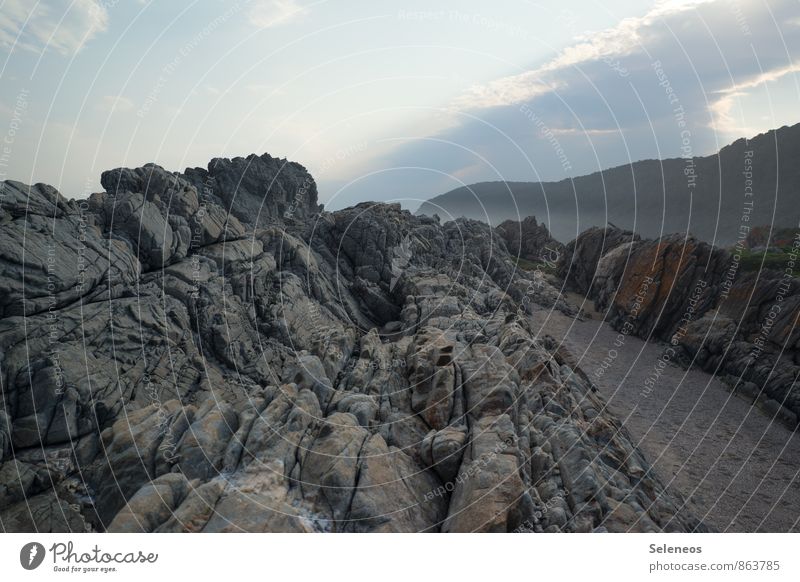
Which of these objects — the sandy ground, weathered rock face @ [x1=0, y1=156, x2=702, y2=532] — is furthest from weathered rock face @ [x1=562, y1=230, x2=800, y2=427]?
weathered rock face @ [x1=0, y1=156, x2=702, y2=532]

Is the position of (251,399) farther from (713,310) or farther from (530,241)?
(530,241)

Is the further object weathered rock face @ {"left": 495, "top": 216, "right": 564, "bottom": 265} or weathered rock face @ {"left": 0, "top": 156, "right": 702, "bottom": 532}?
weathered rock face @ {"left": 495, "top": 216, "right": 564, "bottom": 265}

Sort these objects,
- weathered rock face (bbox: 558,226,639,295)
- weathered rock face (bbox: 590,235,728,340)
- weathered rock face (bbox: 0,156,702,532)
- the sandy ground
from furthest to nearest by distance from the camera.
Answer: weathered rock face (bbox: 558,226,639,295)
weathered rock face (bbox: 590,235,728,340)
the sandy ground
weathered rock face (bbox: 0,156,702,532)

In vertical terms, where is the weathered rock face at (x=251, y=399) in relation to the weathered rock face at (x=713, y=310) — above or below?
above

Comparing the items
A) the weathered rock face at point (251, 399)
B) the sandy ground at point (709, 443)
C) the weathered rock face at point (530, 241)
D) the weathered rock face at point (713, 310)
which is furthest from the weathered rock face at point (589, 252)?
the weathered rock face at point (251, 399)

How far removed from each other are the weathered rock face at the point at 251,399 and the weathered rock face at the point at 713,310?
3902cm

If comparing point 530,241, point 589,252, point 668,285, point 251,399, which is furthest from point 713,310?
point 530,241

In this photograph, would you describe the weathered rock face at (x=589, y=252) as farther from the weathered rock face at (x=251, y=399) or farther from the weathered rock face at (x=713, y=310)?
the weathered rock face at (x=251, y=399)

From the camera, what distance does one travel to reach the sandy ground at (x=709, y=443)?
39.9m

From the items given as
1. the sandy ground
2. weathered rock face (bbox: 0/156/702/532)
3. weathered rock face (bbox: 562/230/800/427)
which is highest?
weathered rock face (bbox: 0/156/702/532)

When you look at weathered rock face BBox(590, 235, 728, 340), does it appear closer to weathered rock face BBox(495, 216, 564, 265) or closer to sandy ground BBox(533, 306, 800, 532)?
sandy ground BBox(533, 306, 800, 532)

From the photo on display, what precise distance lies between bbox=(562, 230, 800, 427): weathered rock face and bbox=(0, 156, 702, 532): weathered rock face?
1536 inches

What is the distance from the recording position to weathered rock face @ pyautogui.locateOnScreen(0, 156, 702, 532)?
22.2 metres
